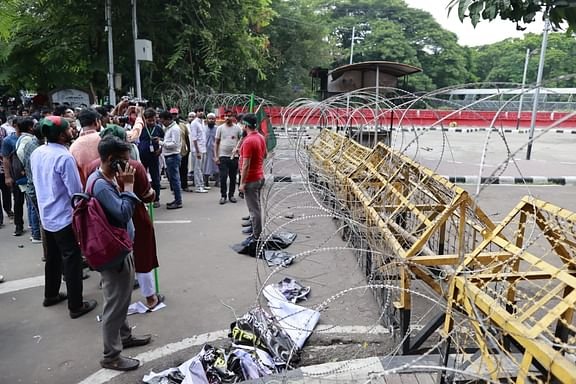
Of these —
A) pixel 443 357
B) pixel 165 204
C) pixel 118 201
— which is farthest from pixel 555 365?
pixel 165 204

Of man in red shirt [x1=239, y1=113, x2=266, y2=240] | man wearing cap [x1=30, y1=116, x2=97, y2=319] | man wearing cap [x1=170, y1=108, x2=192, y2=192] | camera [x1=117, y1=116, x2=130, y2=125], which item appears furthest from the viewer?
man wearing cap [x1=170, y1=108, x2=192, y2=192]

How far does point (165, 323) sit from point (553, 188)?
30.1 feet

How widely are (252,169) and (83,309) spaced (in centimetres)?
248

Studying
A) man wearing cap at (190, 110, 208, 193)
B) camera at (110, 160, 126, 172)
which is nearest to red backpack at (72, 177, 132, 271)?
camera at (110, 160, 126, 172)

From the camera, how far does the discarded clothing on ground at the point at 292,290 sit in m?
4.21

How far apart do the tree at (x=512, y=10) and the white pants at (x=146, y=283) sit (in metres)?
3.14

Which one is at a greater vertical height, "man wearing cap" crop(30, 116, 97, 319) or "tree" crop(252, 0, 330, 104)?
"tree" crop(252, 0, 330, 104)

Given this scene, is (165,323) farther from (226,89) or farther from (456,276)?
(226,89)

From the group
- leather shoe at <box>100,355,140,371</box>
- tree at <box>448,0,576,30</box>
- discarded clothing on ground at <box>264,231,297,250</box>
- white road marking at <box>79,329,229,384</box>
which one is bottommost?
white road marking at <box>79,329,229,384</box>

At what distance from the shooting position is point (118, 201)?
2.90 m

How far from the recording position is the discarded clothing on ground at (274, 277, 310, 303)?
13.8 ft

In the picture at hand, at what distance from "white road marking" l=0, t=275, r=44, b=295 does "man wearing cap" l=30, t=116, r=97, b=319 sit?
0.99 metres

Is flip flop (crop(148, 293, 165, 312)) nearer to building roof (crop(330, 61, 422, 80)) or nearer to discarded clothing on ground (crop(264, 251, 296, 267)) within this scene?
discarded clothing on ground (crop(264, 251, 296, 267))

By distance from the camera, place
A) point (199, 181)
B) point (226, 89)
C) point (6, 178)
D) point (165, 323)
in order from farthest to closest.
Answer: point (226, 89), point (199, 181), point (6, 178), point (165, 323)
